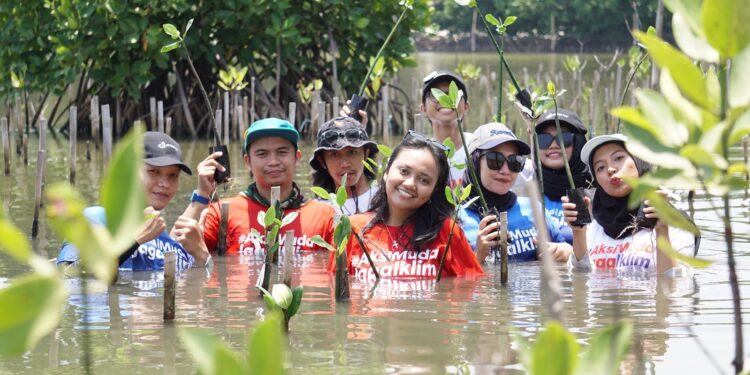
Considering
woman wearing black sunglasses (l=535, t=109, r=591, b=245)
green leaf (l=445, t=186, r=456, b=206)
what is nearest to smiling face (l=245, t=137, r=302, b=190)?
green leaf (l=445, t=186, r=456, b=206)

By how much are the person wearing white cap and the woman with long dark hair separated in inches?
21.1

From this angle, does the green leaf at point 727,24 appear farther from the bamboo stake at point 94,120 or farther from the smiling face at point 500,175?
the bamboo stake at point 94,120

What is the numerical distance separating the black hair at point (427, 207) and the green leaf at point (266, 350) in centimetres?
375

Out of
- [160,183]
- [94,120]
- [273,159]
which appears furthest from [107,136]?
[160,183]

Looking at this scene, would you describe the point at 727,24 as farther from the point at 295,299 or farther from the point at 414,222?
the point at 414,222

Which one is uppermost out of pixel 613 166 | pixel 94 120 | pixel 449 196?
pixel 94 120

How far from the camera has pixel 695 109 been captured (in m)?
1.43

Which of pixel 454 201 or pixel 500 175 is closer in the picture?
pixel 454 201

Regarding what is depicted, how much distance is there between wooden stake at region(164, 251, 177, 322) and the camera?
4012mm

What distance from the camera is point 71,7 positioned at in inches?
495

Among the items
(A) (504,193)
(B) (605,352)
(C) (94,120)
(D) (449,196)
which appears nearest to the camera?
(B) (605,352)

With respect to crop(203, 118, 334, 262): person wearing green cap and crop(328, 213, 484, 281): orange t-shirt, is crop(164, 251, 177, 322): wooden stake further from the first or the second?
crop(203, 118, 334, 262): person wearing green cap

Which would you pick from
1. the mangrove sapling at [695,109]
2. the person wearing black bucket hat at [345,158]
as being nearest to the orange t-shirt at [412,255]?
the person wearing black bucket hat at [345,158]

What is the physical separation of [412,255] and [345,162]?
42.6 inches
